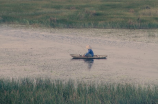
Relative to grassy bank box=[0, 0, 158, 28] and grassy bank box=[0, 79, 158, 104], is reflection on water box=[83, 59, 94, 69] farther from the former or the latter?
grassy bank box=[0, 0, 158, 28]

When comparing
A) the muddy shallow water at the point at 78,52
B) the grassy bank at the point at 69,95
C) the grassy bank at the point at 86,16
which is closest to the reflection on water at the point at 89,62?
the muddy shallow water at the point at 78,52

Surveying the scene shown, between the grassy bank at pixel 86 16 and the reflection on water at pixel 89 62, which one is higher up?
the grassy bank at pixel 86 16

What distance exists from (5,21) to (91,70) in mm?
22927

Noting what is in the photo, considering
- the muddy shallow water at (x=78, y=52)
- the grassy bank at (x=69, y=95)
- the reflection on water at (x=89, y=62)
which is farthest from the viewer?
the reflection on water at (x=89, y=62)

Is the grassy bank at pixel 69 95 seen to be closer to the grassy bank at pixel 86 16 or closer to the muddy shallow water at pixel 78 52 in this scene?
the muddy shallow water at pixel 78 52

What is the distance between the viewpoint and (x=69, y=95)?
11062 millimetres

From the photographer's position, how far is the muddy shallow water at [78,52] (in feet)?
53.6

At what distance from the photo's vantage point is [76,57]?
20.2 m

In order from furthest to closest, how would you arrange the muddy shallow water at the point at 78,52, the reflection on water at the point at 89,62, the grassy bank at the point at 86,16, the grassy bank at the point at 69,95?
the grassy bank at the point at 86,16 < the reflection on water at the point at 89,62 < the muddy shallow water at the point at 78,52 < the grassy bank at the point at 69,95

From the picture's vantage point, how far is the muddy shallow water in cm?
1633

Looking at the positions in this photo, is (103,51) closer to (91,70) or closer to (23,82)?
(91,70)

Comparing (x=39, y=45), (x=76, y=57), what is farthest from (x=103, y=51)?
(x=39, y=45)

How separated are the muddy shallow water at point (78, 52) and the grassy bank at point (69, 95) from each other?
3593 mm

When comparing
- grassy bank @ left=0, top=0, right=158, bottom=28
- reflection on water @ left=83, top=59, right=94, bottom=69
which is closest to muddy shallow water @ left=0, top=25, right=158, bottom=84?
reflection on water @ left=83, top=59, right=94, bottom=69
